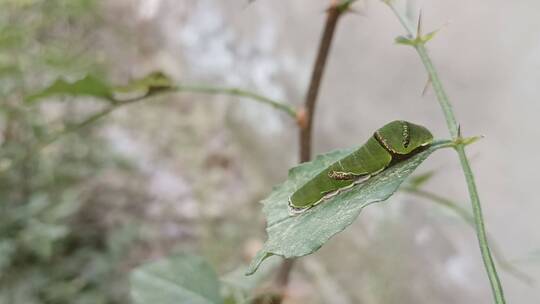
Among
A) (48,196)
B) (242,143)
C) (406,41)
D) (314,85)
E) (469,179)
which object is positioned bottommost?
(469,179)

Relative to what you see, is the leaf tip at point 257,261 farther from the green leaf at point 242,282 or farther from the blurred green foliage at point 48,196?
the blurred green foliage at point 48,196

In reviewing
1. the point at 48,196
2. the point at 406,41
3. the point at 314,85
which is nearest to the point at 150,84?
the point at 314,85

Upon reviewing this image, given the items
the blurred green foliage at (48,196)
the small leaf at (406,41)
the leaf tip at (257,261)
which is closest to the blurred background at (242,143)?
the blurred green foliage at (48,196)

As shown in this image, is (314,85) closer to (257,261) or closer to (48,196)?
(257,261)

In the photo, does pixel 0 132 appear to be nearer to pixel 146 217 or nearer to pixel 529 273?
pixel 146 217

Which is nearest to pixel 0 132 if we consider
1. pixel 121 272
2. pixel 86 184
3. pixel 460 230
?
pixel 86 184

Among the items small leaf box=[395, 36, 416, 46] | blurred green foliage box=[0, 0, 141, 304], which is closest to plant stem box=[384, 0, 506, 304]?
small leaf box=[395, 36, 416, 46]
